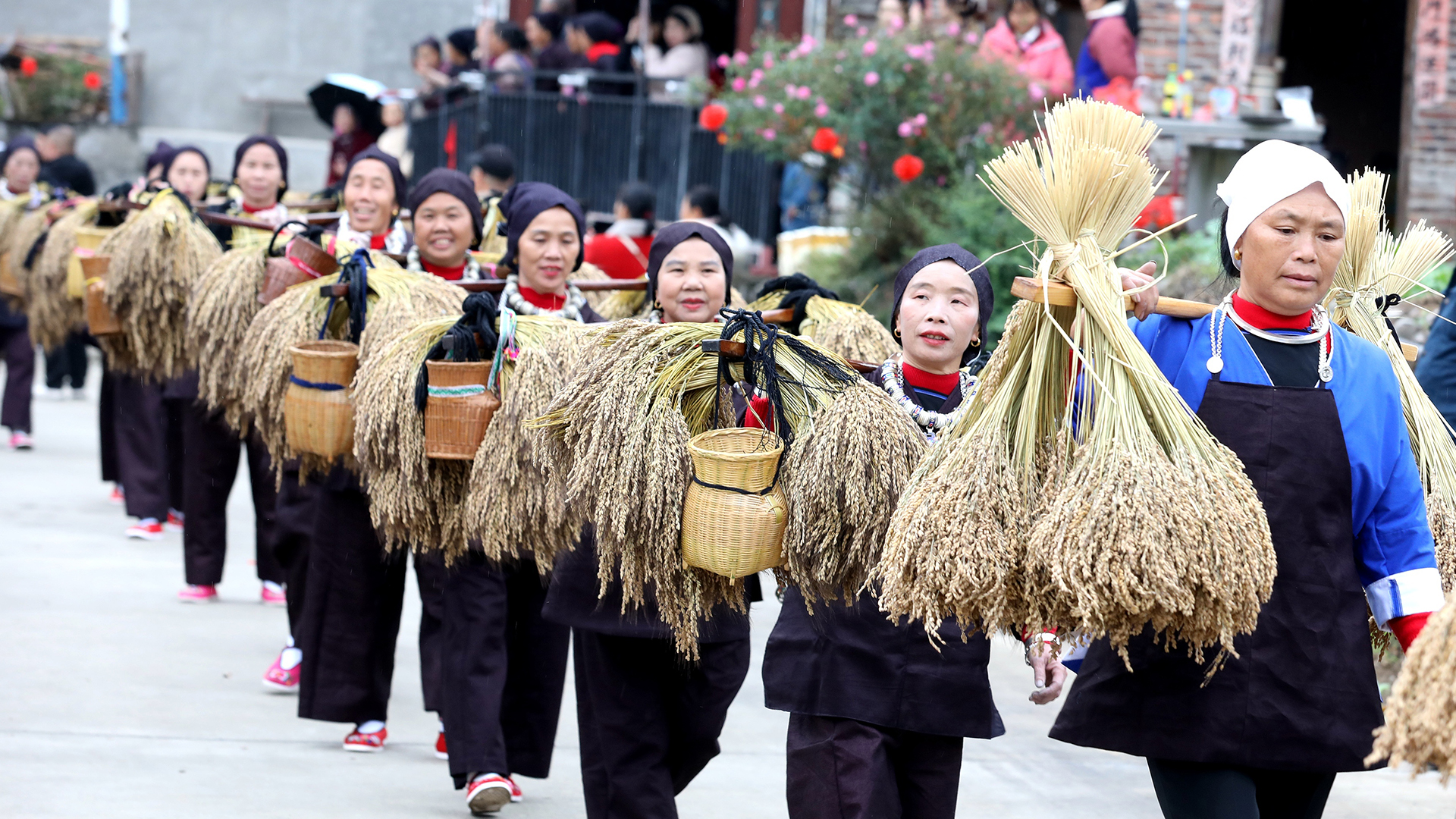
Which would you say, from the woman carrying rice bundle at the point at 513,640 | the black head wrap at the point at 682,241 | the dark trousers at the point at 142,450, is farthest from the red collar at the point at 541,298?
the dark trousers at the point at 142,450

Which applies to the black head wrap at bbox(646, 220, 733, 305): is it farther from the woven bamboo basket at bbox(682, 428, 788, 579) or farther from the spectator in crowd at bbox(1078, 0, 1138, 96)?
the spectator in crowd at bbox(1078, 0, 1138, 96)

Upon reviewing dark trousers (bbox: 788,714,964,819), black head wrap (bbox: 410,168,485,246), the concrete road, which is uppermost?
black head wrap (bbox: 410,168,485,246)

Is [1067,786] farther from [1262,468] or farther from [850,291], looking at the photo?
[850,291]

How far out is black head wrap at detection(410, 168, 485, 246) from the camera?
Answer: 5324 mm

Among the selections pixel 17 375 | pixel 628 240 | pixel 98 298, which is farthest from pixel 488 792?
pixel 17 375

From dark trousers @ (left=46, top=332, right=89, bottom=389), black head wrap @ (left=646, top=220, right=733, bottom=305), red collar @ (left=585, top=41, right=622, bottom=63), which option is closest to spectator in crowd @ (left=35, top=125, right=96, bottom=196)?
dark trousers @ (left=46, top=332, right=89, bottom=389)

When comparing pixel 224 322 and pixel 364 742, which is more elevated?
pixel 224 322

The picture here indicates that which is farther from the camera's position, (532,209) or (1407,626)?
(532,209)

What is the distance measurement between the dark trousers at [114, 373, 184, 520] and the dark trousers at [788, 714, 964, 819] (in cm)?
609

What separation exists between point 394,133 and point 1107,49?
7124 mm

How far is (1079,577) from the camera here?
240 cm

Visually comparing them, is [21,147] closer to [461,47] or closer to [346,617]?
[461,47]

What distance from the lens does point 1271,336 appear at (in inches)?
112

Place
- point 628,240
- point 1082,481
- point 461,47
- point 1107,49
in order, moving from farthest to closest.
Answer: point 461,47, point 1107,49, point 628,240, point 1082,481
